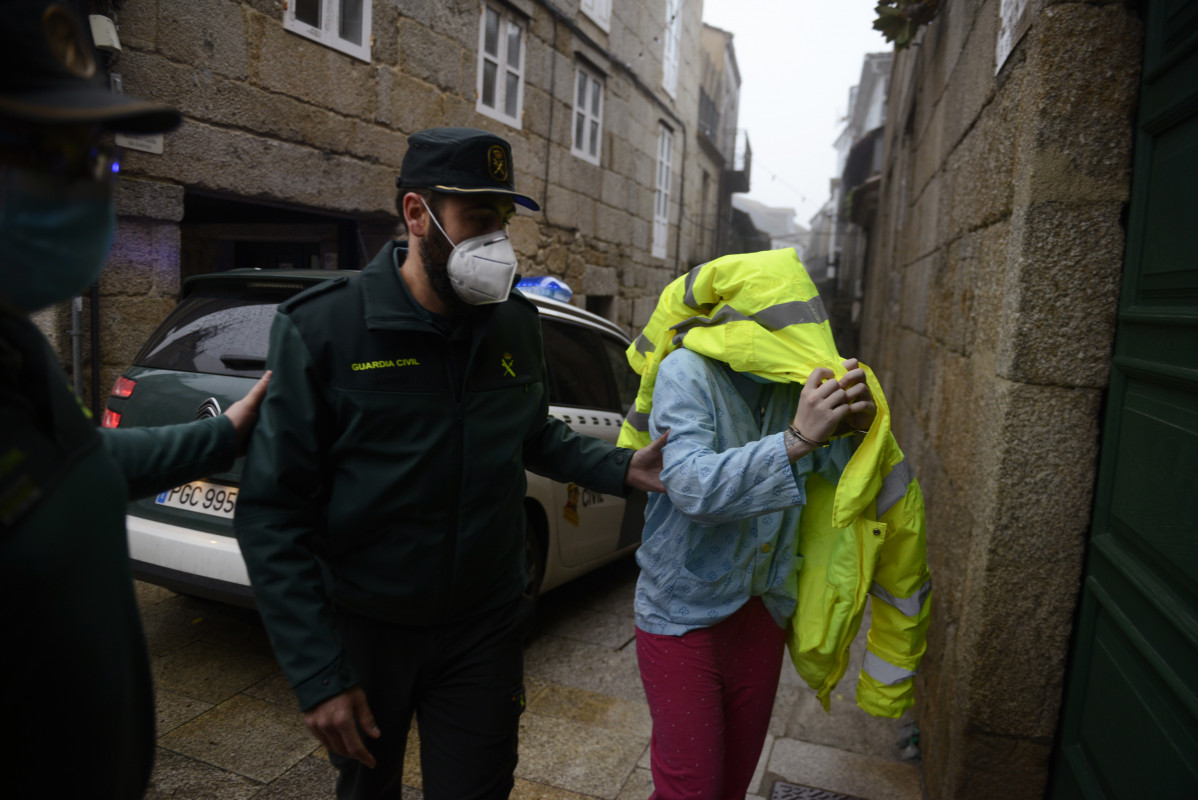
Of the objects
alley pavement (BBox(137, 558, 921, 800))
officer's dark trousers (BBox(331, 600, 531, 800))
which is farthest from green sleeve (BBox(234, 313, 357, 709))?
alley pavement (BBox(137, 558, 921, 800))

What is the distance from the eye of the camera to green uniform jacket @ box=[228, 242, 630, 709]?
65.4 inches

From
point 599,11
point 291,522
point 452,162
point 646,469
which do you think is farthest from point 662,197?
point 291,522

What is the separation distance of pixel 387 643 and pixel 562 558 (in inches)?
94.4

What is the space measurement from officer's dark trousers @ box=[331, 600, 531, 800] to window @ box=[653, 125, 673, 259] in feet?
42.5

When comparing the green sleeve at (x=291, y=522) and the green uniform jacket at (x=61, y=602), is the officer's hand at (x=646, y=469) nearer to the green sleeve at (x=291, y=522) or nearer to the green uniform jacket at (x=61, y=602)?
the green sleeve at (x=291, y=522)

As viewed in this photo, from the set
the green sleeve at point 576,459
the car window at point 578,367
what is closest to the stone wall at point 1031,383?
the green sleeve at point 576,459

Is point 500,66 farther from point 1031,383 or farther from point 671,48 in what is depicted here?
point 1031,383

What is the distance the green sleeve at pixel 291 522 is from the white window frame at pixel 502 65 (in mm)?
7435

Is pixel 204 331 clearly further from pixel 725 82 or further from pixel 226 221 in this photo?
pixel 725 82

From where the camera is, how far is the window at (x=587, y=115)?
10891mm

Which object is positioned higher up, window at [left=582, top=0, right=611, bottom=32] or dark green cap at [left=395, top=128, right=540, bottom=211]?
window at [left=582, top=0, right=611, bottom=32]

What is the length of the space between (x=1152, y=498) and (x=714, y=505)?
103cm

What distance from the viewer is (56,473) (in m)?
0.90

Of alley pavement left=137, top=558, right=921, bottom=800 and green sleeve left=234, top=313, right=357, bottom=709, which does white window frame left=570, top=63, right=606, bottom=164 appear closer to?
alley pavement left=137, top=558, right=921, bottom=800
